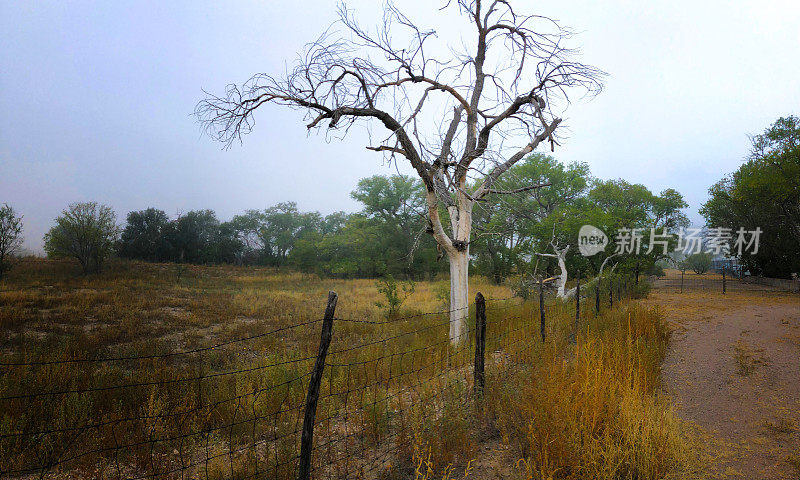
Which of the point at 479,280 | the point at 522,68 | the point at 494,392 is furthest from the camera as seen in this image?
the point at 479,280

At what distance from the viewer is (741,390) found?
6.09 meters

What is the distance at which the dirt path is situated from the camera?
3936mm

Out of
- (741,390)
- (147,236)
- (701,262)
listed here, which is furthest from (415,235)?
(701,262)

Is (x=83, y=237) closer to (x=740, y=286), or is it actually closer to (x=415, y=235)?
(x=415, y=235)

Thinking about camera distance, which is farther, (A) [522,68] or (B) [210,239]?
(B) [210,239]

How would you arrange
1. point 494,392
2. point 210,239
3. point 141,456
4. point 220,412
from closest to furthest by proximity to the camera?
point 141,456 → point 494,392 → point 220,412 → point 210,239

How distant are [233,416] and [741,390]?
7475 millimetres

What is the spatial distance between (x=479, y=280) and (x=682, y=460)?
95.1 feet

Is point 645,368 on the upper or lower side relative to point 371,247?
lower

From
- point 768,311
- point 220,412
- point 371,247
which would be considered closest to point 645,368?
point 220,412

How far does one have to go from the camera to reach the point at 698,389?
6141mm

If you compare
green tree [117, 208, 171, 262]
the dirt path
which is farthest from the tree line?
the dirt path

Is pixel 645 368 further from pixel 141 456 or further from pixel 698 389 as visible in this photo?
pixel 141 456

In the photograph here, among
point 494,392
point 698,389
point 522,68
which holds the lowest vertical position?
point 698,389
